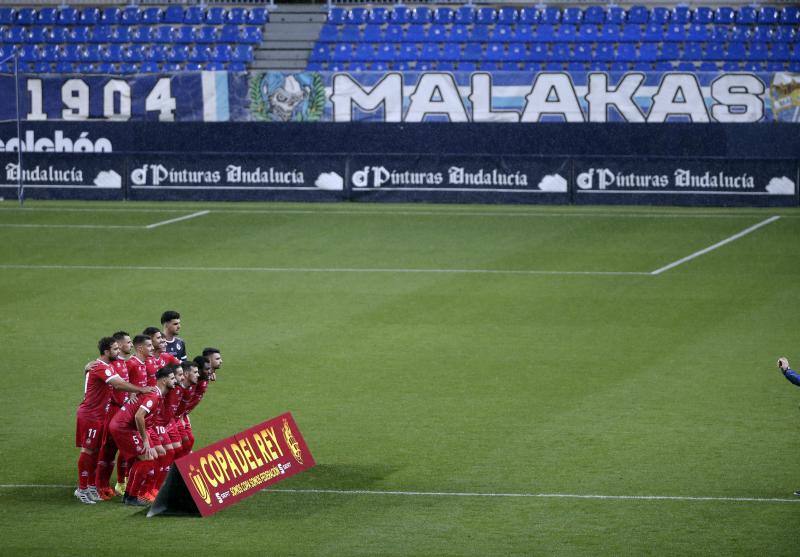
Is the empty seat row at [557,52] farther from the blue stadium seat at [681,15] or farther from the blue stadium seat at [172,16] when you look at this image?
the blue stadium seat at [172,16]

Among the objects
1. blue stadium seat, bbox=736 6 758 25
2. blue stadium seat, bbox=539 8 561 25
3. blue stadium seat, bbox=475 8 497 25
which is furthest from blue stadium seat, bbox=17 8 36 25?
blue stadium seat, bbox=736 6 758 25

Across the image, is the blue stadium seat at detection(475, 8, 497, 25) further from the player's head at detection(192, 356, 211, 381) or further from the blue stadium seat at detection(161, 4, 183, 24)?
the player's head at detection(192, 356, 211, 381)

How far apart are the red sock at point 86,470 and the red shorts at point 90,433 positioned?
9cm

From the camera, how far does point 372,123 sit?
36.2 meters

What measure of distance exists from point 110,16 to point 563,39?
1414 cm

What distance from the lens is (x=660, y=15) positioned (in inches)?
1486

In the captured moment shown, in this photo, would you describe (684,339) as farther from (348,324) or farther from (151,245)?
(151,245)

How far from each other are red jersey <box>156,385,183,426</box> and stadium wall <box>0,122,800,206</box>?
22.9 m

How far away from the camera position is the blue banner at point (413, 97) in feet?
114

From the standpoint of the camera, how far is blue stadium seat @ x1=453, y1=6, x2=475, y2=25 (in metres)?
38.9

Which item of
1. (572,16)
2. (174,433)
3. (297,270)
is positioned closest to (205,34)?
(572,16)

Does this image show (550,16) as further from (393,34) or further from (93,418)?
(93,418)

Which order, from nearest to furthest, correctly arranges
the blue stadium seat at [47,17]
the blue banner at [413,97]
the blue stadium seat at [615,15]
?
the blue banner at [413,97] < the blue stadium seat at [615,15] < the blue stadium seat at [47,17]

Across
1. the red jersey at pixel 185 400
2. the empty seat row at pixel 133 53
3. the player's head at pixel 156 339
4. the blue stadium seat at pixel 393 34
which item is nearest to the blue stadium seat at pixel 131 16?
the empty seat row at pixel 133 53
